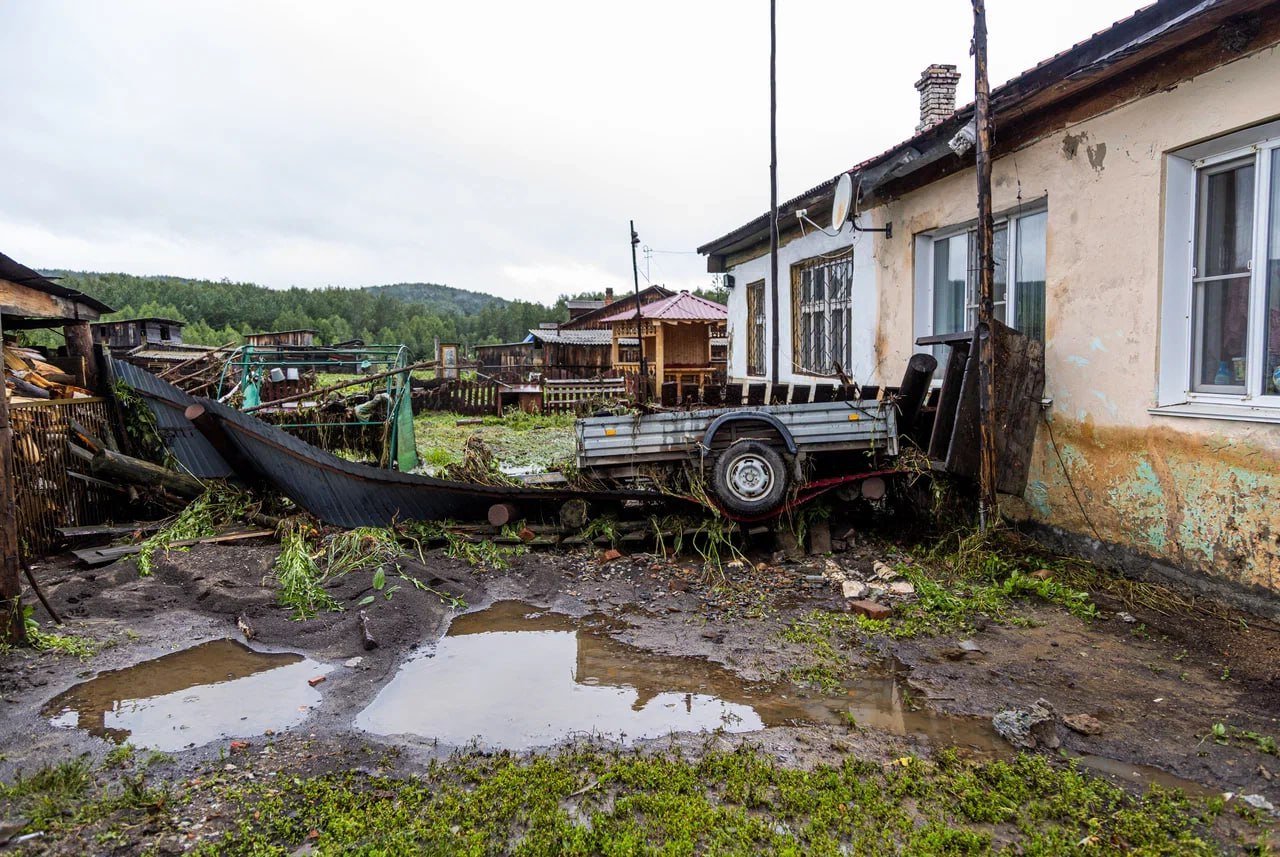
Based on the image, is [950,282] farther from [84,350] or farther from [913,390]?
[84,350]

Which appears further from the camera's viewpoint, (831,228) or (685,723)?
(831,228)

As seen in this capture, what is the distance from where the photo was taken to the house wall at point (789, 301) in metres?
9.15

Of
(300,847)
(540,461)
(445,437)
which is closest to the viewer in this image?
(300,847)

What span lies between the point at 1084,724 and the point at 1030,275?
4451 mm

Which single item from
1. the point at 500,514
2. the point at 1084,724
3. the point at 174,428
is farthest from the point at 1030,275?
the point at 174,428

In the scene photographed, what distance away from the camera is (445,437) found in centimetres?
1552

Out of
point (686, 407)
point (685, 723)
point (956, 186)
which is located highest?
point (956, 186)

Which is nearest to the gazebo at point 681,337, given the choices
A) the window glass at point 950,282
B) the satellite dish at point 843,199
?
the satellite dish at point 843,199

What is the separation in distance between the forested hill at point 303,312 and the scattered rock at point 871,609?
54.9 metres

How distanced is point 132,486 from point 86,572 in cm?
161

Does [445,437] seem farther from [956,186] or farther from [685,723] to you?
[685,723]

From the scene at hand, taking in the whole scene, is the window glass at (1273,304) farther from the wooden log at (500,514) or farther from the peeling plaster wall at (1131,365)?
the wooden log at (500,514)

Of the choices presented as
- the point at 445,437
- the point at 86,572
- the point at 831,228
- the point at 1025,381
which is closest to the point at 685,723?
the point at 1025,381

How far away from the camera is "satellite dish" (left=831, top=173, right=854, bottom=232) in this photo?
8.11 meters
